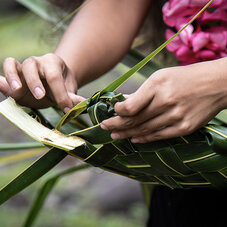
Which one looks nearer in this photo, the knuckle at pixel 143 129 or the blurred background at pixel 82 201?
the knuckle at pixel 143 129

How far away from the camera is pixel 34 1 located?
3.48ft

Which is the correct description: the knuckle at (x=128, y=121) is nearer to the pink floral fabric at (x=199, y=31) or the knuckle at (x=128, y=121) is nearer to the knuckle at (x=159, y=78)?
the knuckle at (x=159, y=78)

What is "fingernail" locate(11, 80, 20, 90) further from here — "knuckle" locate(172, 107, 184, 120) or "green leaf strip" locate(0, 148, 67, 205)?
"knuckle" locate(172, 107, 184, 120)

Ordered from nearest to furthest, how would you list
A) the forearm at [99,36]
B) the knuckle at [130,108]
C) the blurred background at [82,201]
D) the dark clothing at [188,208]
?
the knuckle at [130,108] → the dark clothing at [188,208] → the forearm at [99,36] → the blurred background at [82,201]

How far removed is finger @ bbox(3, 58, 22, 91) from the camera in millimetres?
649

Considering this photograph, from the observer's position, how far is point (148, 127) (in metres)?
0.54

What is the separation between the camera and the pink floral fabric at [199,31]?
0.80 m

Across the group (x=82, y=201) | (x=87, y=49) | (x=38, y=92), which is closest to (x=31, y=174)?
(x=38, y=92)

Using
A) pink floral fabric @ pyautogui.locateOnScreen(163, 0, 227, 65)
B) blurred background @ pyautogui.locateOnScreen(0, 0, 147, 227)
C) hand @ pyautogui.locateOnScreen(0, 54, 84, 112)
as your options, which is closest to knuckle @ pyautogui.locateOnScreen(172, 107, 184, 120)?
hand @ pyautogui.locateOnScreen(0, 54, 84, 112)

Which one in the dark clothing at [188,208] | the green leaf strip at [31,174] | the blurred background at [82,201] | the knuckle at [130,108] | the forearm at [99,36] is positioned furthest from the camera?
the blurred background at [82,201]

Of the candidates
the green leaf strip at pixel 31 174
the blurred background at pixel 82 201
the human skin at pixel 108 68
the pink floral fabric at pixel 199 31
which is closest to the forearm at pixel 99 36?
the human skin at pixel 108 68

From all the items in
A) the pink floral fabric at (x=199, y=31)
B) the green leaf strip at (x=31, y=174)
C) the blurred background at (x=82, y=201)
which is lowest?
the blurred background at (x=82, y=201)

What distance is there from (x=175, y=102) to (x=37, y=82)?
23cm

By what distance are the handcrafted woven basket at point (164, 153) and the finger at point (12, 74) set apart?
0.12 m
